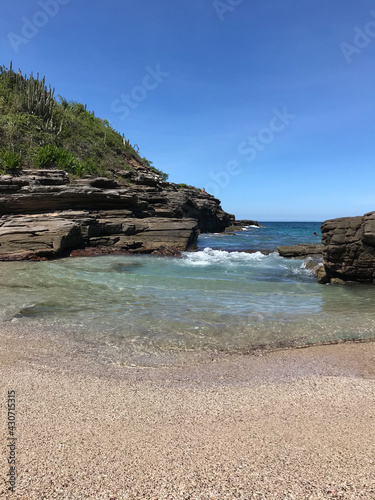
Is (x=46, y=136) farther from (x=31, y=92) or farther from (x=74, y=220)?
(x=74, y=220)

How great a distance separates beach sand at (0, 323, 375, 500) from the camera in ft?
6.93

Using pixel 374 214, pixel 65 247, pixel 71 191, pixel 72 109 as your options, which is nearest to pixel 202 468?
pixel 374 214

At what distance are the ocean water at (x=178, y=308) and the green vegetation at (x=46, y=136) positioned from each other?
14.9 meters

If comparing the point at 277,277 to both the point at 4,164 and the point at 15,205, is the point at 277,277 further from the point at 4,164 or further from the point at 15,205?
the point at 4,164

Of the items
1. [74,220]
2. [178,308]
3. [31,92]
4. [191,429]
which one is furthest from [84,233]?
[31,92]

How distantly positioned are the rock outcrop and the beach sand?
7.56 meters

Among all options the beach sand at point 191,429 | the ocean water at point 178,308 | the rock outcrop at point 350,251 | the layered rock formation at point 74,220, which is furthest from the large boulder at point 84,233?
the beach sand at point 191,429

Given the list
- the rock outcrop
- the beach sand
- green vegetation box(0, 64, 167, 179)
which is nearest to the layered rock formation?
green vegetation box(0, 64, 167, 179)

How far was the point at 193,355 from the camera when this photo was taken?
5066mm

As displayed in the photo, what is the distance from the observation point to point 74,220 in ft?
65.3

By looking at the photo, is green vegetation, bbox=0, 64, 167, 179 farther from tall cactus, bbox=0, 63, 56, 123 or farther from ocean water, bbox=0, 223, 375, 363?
ocean water, bbox=0, 223, 375, 363

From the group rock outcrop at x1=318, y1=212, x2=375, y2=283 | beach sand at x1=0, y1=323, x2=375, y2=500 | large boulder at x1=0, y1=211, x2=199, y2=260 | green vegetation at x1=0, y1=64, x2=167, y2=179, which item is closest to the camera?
beach sand at x1=0, y1=323, x2=375, y2=500

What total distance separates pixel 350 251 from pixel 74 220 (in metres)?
16.0

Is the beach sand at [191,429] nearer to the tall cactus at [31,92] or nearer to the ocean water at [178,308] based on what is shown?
the ocean water at [178,308]
